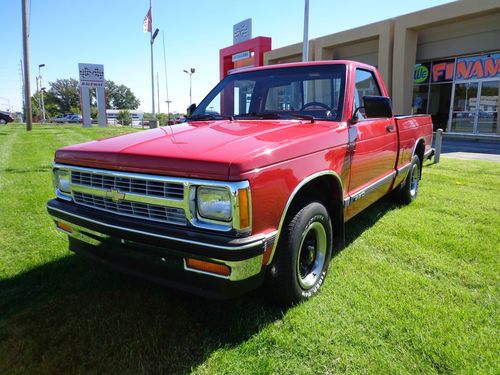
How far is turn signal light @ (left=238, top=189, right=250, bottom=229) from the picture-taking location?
6.39 ft

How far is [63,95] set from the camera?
298 ft

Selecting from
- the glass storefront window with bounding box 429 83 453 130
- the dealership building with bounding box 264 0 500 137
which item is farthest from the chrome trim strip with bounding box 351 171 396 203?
the glass storefront window with bounding box 429 83 453 130

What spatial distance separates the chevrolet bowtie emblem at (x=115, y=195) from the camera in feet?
7.53

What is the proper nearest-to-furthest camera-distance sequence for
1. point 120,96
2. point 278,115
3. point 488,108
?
1. point 278,115
2. point 488,108
3. point 120,96

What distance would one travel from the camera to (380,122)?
391cm

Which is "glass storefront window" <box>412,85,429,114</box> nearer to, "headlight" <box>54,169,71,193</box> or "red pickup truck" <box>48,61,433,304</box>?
"red pickup truck" <box>48,61,433,304</box>

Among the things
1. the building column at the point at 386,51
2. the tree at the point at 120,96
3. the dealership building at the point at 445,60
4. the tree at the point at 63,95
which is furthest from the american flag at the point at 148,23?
the tree at the point at 120,96

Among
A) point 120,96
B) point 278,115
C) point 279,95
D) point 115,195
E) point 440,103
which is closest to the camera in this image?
point 115,195

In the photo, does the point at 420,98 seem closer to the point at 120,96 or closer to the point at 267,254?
the point at 267,254

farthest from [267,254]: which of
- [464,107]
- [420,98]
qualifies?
[420,98]

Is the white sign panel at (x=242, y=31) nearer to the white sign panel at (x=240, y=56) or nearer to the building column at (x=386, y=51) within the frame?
the white sign panel at (x=240, y=56)

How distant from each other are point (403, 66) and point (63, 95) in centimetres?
9259

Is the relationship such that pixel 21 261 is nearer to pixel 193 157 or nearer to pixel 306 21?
pixel 193 157

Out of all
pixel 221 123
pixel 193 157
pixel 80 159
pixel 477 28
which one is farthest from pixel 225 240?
pixel 477 28
